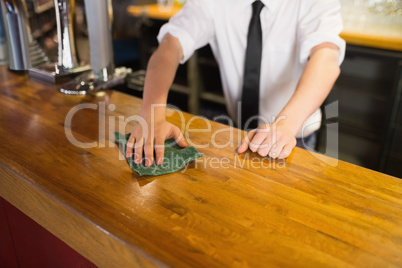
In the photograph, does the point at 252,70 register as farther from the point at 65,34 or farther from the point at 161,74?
the point at 65,34

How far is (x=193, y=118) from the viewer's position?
1.24 meters

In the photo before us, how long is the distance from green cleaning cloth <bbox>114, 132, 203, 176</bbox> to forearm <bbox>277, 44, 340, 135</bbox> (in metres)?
0.31

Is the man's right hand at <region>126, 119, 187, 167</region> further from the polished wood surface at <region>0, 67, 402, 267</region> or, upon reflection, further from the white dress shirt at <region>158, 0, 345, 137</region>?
the white dress shirt at <region>158, 0, 345, 137</region>

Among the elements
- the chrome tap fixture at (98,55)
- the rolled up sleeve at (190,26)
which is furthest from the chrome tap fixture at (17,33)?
the rolled up sleeve at (190,26)

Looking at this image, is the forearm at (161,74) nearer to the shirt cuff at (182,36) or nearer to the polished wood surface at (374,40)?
the shirt cuff at (182,36)

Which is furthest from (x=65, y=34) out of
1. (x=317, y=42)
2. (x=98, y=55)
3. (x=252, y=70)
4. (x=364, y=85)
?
(x=364, y=85)

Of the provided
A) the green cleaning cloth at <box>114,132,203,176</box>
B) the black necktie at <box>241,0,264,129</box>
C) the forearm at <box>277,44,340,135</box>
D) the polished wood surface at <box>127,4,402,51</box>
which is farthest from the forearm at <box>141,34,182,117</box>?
the polished wood surface at <box>127,4,402,51</box>

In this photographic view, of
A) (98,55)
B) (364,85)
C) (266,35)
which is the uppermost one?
(266,35)

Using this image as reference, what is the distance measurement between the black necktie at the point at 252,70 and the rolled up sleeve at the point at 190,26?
0.68 ft

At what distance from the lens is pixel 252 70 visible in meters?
1.47

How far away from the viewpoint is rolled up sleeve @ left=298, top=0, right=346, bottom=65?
122 centimetres

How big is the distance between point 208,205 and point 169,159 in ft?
0.73

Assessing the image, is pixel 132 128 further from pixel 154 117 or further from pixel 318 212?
pixel 318 212

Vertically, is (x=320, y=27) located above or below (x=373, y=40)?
above
